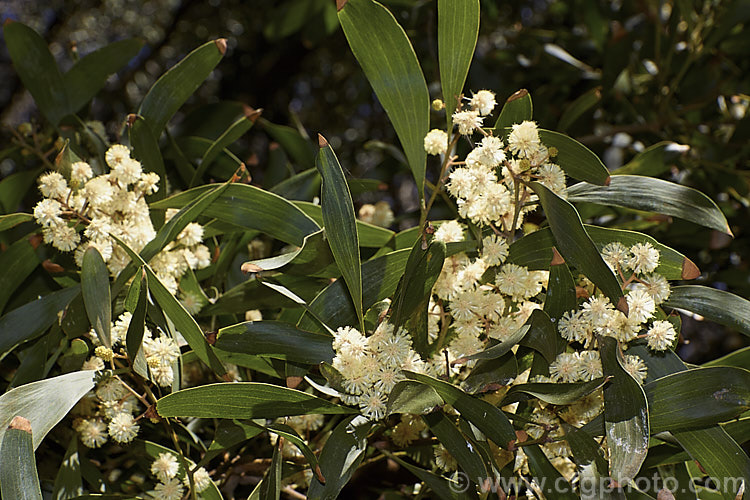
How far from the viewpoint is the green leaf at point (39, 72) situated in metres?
0.82

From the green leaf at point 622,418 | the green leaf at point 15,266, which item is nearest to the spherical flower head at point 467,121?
the green leaf at point 622,418

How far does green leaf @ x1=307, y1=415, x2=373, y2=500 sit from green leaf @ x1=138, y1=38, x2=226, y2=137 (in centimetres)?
43

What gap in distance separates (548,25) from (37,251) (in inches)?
62.3

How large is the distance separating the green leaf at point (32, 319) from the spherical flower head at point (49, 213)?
7 cm

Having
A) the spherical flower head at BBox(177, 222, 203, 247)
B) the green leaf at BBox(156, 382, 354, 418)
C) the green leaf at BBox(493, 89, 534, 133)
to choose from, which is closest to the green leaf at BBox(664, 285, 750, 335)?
the green leaf at BBox(493, 89, 534, 133)

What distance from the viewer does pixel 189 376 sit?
0.76m

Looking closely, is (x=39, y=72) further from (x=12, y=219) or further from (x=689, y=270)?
(x=689, y=270)

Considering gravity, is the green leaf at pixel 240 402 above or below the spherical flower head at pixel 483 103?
below

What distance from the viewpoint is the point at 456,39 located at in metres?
0.56

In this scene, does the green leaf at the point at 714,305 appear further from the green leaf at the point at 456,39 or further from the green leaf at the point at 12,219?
the green leaf at the point at 12,219

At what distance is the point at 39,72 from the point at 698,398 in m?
0.84

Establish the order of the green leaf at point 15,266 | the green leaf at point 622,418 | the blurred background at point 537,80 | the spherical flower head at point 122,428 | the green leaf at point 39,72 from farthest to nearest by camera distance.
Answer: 1. the blurred background at point 537,80
2. the green leaf at point 39,72
3. the green leaf at point 15,266
4. the spherical flower head at point 122,428
5. the green leaf at point 622,418

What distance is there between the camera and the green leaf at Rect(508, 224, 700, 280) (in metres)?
0.57

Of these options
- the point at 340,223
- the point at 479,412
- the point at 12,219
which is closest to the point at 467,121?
the point at 340,223
